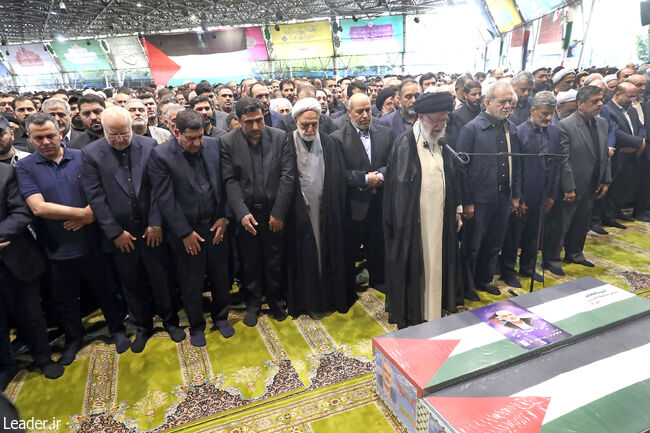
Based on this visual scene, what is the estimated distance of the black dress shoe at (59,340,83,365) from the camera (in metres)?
2.89

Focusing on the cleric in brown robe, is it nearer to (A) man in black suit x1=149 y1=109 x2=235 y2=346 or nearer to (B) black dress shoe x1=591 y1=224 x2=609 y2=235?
(A) man in black suit x1=149 y1=109 x2=235 y2=346

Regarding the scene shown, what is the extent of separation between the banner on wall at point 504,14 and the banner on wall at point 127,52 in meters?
16.9

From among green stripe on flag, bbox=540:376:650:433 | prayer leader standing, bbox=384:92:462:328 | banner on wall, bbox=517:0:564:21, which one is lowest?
green stripe on flag, bbox=540:376:650:433

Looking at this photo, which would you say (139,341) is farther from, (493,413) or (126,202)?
(493,413)

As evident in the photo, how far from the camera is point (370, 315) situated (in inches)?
133

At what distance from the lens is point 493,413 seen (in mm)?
1782

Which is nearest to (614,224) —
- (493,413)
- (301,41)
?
(493,413)

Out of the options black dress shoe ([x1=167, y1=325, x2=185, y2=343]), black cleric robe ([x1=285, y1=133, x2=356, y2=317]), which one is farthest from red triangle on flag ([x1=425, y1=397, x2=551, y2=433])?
black dress shoe ([x1=167, y1=325, x2=185, y2=343])

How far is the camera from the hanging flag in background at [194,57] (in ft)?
50.4

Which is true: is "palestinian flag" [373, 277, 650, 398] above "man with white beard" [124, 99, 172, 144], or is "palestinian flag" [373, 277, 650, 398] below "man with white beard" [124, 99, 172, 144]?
below

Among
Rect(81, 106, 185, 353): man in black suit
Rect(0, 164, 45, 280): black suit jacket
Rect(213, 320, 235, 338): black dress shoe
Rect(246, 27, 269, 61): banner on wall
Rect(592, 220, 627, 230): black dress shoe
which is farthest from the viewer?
Rect(246, 27, 269, 61): banner on wall

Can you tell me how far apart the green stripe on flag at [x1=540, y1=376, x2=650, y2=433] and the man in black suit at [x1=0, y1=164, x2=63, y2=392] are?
308 centimetres

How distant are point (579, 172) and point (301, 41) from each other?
17089 mm

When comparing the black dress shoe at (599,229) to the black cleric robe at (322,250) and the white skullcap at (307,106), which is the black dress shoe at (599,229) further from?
the white skullcap at (307,106)
